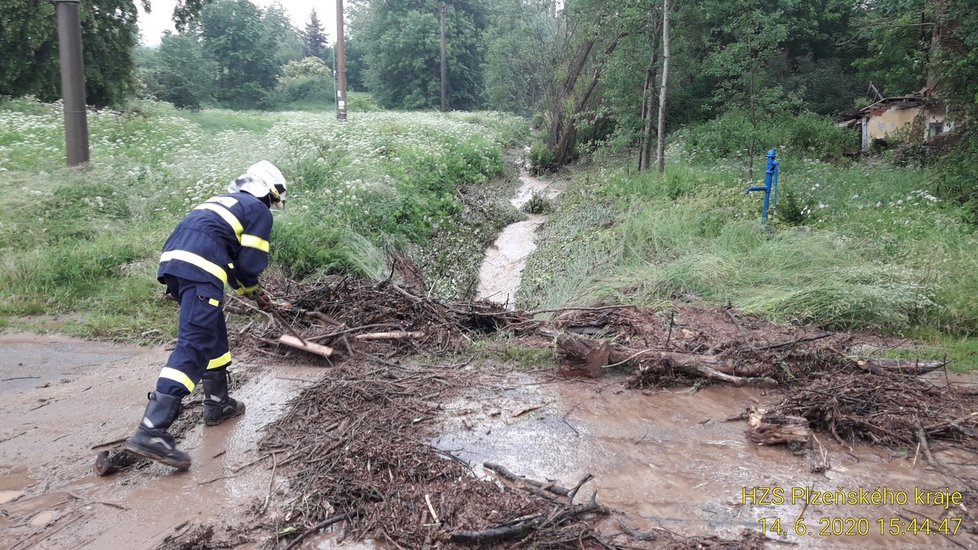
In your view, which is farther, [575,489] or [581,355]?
[581,355]

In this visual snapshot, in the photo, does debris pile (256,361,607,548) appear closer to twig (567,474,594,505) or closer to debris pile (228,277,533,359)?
twig (567,474,594,505)

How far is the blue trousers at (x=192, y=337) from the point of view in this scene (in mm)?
3939

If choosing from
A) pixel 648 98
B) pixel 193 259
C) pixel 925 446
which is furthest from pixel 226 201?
pixel 648 98

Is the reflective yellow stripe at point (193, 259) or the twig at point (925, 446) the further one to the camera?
the reflective yellow stripe at point (193, 259)

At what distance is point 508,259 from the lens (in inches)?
450

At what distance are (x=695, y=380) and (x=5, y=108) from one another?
17926 millimetres

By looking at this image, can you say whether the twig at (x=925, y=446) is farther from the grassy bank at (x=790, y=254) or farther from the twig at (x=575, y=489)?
the twig at (x=575, y=489)

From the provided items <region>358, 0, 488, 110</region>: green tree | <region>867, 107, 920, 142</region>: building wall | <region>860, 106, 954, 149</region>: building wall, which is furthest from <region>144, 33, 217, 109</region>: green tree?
<region>867, 107, 920, 142</region>: building wall

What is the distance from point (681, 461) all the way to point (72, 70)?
10266 mm

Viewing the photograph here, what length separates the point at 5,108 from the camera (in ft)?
50.5

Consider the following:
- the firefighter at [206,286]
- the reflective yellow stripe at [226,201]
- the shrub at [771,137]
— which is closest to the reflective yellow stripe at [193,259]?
the firefighter at [206,286]

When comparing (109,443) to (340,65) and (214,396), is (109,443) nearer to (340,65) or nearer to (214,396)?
(214,396)

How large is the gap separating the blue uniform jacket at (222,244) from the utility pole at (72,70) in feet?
23.2

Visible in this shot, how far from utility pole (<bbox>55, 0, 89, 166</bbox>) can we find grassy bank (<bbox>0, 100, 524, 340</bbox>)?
2.23ft
